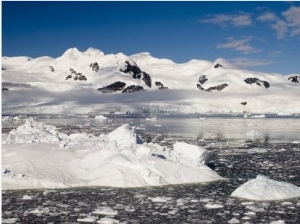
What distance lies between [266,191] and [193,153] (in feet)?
14.6

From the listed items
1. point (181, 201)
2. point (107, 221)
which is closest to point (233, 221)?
point (181, 201)

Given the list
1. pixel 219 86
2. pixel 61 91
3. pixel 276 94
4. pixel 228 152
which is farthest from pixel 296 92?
pixel 228 152

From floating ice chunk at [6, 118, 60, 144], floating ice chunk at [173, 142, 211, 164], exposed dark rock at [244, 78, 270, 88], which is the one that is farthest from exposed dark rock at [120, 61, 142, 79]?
floating ice chunk at [173, 142, 211, 164]

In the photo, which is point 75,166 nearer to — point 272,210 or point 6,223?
point 6,223

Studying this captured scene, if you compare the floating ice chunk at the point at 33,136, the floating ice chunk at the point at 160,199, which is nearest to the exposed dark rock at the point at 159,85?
the floating ice chunk at the point at 33,136

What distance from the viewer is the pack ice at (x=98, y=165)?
1252 cm

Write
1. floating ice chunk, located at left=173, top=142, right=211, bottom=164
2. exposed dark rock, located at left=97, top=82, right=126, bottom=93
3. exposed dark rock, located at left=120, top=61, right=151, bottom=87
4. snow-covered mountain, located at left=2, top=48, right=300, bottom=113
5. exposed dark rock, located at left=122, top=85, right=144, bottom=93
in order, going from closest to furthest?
floating ice chunk, located at left=173, top=142, right=211, bottom=164 < snow-covered mountain, located at left=2, top=48, right=300, bottom=113 < exposed dark rock, located at left=97, top=82, right=126, bottom=93 < exposed dark rock, located at left=122, top=85, right=144, bottom=93 < exposed dark rock, located at left=120, top=61, right=151, bottom=87

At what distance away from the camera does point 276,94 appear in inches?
5969

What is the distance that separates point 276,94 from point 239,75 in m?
45.1

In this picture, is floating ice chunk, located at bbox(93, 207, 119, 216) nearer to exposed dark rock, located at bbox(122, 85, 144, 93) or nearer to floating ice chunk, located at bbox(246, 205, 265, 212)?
floating ice chunk, located at bbox(246, 205, 265, 212)

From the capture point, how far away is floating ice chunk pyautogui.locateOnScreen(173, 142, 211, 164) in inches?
587

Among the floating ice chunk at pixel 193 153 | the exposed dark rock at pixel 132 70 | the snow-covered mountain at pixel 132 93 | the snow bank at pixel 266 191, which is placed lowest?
the snow bank at pixel 266 191

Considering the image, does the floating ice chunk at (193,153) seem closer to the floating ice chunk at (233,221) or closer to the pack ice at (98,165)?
the pack ice at (98,165)

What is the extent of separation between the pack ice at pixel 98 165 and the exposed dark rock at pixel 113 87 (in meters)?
159
